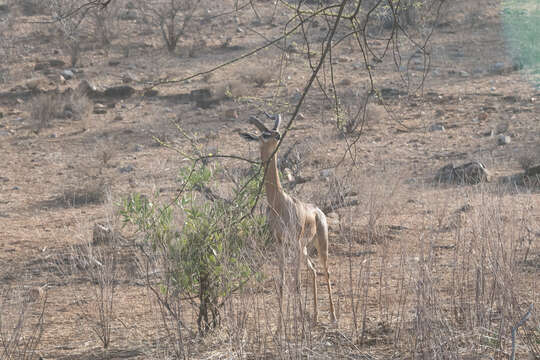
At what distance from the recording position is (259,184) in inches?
197

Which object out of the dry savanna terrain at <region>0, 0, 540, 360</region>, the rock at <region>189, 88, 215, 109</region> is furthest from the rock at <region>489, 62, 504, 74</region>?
the rock at <region>189, 88, 215, 109</region>

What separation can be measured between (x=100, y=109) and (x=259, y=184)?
33.0 ft

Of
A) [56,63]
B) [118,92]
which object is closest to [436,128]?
[118,92]

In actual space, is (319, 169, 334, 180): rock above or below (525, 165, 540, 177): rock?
below

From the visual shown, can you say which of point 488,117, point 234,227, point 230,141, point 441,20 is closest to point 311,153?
point 230,141

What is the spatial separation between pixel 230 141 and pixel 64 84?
218 inches

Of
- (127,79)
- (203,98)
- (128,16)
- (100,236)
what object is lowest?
(100,236)

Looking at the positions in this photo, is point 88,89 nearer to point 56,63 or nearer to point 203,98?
point 203,98

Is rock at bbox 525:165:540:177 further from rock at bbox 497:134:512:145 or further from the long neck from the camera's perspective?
the long neck

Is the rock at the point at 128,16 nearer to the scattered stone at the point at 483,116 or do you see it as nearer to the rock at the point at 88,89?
the rock at the point at 88,89

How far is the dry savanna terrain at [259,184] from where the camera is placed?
3820 mm

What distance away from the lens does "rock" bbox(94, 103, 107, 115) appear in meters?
14.2

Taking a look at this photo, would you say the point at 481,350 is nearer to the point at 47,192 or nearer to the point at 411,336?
the point at 411,336

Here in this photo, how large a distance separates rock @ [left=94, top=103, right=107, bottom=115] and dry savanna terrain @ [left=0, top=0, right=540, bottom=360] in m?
0.07
